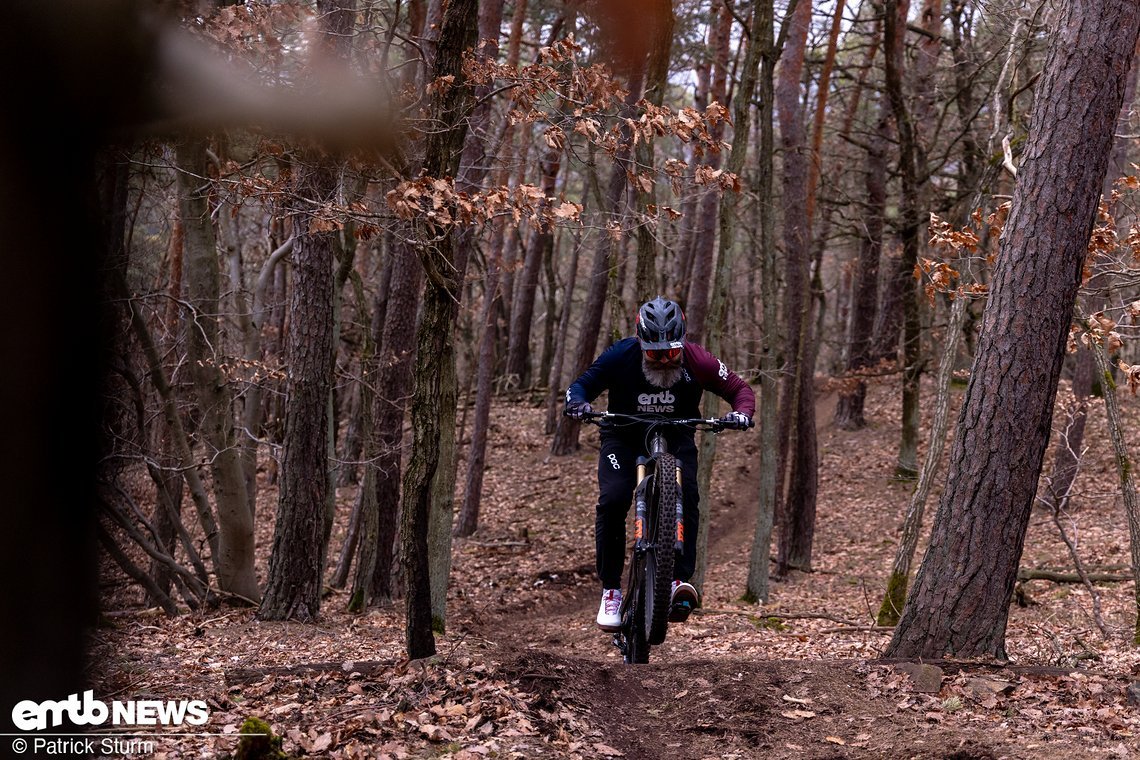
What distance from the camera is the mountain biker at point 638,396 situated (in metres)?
6.88

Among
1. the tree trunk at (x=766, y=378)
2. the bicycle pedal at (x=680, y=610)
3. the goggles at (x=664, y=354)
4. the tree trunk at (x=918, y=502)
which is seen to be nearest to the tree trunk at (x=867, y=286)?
the tree trunk at (x=766, y=378)

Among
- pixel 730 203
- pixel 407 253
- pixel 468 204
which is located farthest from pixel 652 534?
pixel 730 203

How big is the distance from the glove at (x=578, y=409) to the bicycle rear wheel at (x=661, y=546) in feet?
2.13

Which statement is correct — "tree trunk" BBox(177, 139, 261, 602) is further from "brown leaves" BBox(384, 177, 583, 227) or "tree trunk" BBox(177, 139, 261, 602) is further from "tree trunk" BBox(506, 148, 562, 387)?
"tree trunk" BBox(506, 148, 562, 387)

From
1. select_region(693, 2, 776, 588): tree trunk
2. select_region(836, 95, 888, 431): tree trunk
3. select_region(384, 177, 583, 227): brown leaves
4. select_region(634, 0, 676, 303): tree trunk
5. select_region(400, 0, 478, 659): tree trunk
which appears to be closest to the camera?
select_region(384, 177, 583, 227): brown leaves

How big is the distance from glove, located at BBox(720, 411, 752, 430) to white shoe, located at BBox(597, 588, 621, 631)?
1.59 meters

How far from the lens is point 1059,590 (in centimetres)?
1273

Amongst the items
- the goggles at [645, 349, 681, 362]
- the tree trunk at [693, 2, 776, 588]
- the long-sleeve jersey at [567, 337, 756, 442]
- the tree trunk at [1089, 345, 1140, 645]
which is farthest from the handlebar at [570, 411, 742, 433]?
the tree trunk at [693, 2, 776, 588]

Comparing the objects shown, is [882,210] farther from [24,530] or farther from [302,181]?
A: [24,530]

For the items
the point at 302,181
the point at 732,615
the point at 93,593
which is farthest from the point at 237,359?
the point at 93,593

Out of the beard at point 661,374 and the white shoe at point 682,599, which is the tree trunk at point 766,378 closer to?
the beard at point 661,374

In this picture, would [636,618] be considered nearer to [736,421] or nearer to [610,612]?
[610,612]

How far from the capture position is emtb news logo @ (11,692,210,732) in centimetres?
325

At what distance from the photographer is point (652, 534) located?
6559 mm
